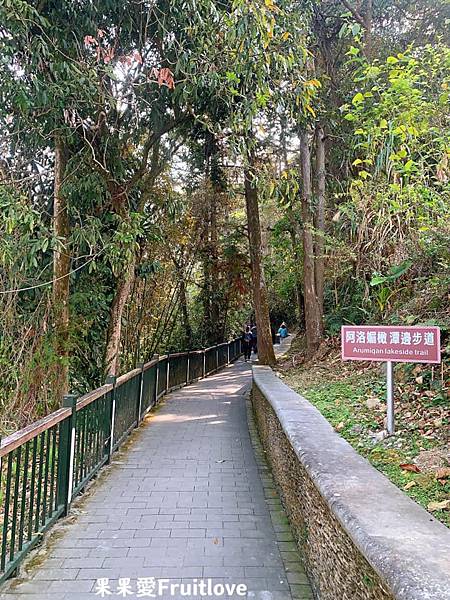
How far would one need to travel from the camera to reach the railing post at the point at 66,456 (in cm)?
379

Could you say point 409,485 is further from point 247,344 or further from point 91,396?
point 247,344

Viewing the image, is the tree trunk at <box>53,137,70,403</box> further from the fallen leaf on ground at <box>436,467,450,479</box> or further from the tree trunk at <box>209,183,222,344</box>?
the tree trunk at <box>209,183,222,344</box>

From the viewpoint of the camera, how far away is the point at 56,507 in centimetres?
374

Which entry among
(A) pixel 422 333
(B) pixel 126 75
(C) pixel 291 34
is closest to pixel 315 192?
(C) pixel 291 34

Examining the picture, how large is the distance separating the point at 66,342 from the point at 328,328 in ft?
20.0

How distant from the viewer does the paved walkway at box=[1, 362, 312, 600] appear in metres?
2.91

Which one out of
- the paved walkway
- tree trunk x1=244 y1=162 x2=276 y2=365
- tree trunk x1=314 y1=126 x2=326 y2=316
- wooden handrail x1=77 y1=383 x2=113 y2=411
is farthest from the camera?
tree trunk x1=244 y1=162 x2=276 y2=365

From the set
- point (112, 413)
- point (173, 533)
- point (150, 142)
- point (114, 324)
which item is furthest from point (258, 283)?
point (173, 533)

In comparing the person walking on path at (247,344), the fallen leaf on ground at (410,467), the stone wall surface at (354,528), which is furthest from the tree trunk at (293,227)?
the fallen leaf on ground at (410,467)

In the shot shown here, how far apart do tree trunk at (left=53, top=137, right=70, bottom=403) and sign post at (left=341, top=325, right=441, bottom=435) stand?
3760 mm

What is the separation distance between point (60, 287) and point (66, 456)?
9.59 feet

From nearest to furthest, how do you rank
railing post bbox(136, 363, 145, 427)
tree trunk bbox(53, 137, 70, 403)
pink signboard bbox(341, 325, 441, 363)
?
1. pink signboard bbox(341, 325, 441, 363)
2. tree trunk bbox(53, 137, 70, 403)
3. railing post bbox(136, 363, 145, 427)

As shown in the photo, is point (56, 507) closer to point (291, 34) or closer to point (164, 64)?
point (164, 64)

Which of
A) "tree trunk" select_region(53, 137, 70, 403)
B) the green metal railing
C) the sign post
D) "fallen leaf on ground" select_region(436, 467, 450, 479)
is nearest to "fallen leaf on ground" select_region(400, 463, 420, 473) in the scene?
"fallen leaf on ground" select_region(436, 467, 450, 479)
